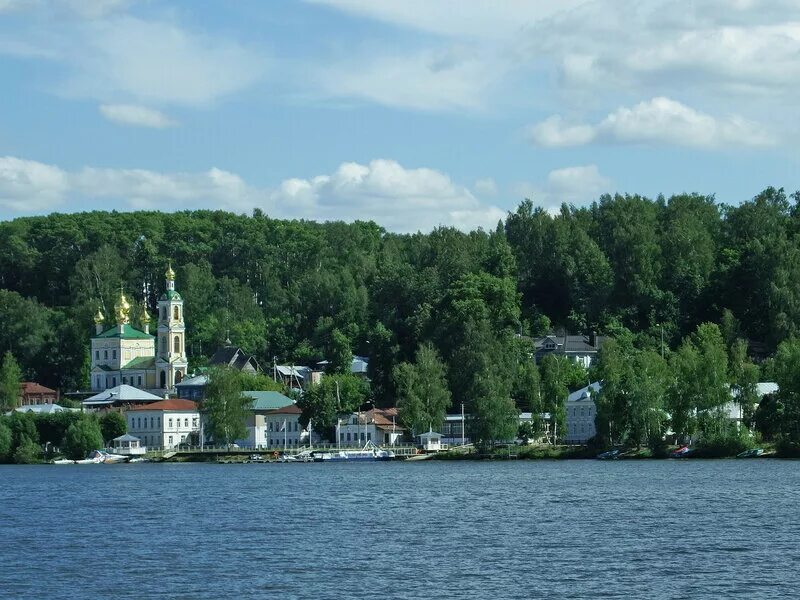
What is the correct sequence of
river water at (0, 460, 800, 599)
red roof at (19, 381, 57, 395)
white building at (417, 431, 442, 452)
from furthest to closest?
red roof at (19, 381, 57, 395), white building at (417, 431, 442, 452), river water at (0, 460, 800, 599)

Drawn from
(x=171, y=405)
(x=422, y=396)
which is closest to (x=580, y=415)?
(x=422, y=396)

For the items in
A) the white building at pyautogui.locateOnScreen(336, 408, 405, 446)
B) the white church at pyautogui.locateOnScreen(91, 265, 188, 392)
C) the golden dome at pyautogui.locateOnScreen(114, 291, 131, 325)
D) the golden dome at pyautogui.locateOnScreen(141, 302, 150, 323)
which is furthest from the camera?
the golden dome at pyautogui.locateOnScreen(141, 302, 150, 323)

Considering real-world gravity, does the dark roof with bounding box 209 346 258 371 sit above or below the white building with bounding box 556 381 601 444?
above

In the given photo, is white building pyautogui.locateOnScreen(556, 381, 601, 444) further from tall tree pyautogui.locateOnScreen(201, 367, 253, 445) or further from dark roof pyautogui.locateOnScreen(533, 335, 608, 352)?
tall tree pyautogui.locateOnScreen(201, 367, 253, 445)

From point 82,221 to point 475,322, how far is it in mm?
72339

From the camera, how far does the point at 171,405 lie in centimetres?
12838

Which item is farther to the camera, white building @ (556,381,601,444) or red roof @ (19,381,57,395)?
red roof @ (19,381,57,395)

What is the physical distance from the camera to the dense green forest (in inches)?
4437

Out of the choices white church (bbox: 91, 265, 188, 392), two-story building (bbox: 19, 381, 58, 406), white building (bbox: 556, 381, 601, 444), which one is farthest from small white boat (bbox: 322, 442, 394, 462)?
two-story building (bbox: 19, 381, 58, 406)

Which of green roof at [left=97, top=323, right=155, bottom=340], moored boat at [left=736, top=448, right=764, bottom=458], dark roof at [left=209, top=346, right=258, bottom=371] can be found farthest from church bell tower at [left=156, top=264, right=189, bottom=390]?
moored boat at [left=736, top=448, right=764, bottom=458]

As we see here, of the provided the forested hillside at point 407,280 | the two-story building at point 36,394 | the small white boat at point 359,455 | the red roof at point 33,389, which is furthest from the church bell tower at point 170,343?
the small white boat at point 359,455

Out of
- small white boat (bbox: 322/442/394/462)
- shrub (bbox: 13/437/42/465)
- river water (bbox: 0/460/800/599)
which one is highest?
shrub (bbox: 13/437/42/465)

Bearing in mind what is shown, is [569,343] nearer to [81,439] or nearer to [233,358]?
[233,358]

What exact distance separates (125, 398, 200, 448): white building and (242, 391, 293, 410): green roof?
4.67 meters
